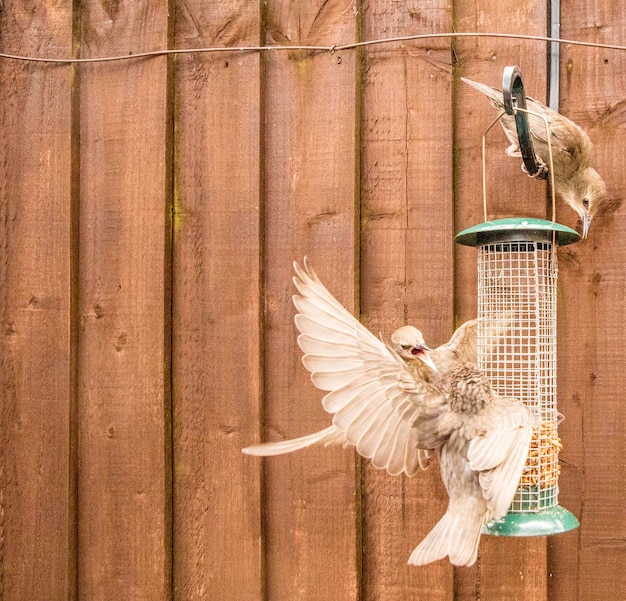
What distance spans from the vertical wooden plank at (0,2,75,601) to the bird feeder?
1475 mm

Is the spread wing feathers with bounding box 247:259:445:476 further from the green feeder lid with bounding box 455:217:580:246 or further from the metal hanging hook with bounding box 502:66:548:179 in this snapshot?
the metal hanging hook with bounding box 502:66:548:179

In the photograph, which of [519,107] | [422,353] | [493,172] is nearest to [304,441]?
[422,353]

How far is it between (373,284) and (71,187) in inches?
45.3

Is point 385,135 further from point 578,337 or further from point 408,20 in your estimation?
point 578,337

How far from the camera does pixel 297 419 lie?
7.94 feet

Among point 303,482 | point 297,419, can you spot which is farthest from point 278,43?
point 303,482

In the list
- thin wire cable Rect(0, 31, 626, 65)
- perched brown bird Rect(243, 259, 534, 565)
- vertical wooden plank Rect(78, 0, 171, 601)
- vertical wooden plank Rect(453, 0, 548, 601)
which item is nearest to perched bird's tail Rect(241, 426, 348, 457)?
perched brown bird Rect(243, 259, 534, 565)

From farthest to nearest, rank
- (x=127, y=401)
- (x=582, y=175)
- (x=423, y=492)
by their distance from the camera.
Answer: (x=127, y=401), (x=423, y=492), (x=582, y=175)

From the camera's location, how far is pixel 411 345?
7.00 ft

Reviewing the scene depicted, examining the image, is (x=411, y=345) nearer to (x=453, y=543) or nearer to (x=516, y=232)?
(x=516, y=232)

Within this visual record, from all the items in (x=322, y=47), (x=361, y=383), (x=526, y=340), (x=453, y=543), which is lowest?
(x=453, y=543)

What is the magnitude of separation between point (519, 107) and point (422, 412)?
0.91 meters

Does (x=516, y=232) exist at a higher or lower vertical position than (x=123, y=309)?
higher

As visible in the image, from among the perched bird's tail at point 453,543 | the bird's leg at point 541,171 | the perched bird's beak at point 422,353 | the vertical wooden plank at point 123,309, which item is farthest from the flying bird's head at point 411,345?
the vertical wooden plank at point 123,309
